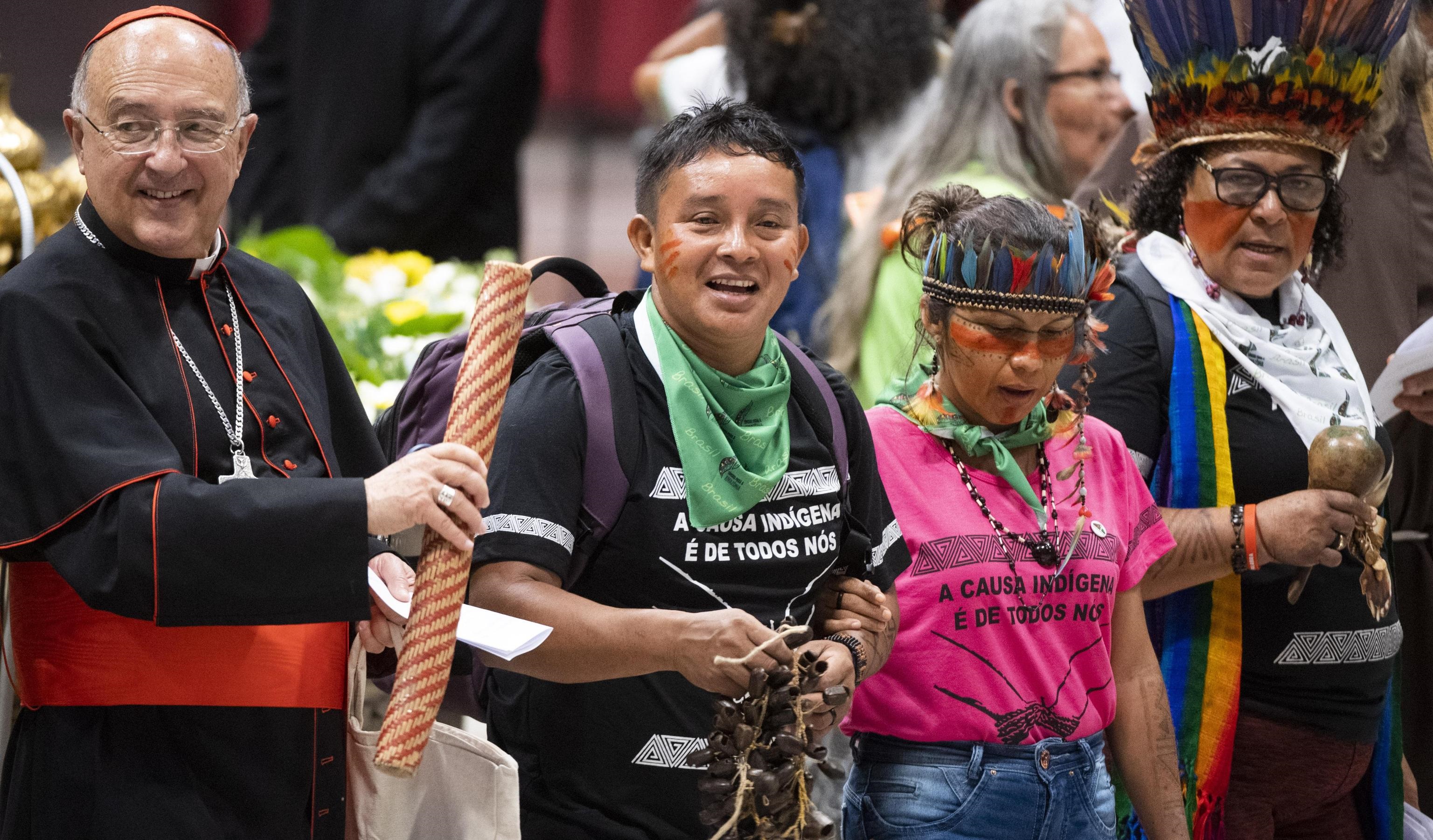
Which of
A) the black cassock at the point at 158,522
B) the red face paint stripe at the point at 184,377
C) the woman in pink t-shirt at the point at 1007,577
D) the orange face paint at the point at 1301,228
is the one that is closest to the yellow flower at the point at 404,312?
the woman in pink t-shirt at the point at 1007,577

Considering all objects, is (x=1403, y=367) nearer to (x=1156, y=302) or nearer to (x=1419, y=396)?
→ (x=1419, y=396)

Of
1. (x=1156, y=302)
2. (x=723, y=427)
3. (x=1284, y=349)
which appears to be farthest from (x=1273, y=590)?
(x=723, y=427)

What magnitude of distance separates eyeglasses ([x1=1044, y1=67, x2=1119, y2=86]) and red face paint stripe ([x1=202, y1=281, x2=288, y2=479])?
8.65 feet

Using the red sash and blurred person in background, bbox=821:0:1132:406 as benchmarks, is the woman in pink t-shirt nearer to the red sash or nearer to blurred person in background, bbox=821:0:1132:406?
the red sash

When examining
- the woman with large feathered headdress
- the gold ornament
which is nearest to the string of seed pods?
the woman with large feathered headdress

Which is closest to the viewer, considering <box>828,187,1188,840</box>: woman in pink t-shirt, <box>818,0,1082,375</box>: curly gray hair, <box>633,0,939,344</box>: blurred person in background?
<box>828,187,1188,840</box>: woman in pink t-shirt

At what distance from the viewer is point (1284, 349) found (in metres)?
2.90

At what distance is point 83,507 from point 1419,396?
8.35ft

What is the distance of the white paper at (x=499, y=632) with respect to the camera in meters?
1.86

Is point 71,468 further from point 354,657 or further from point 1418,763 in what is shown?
point 1418,763

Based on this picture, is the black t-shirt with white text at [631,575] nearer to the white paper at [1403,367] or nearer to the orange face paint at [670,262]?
the orange face paint at [670,262]

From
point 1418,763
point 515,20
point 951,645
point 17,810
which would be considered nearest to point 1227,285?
point 951,645

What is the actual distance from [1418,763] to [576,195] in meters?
6.46

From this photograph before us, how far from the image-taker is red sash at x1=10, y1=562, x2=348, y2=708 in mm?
1935
